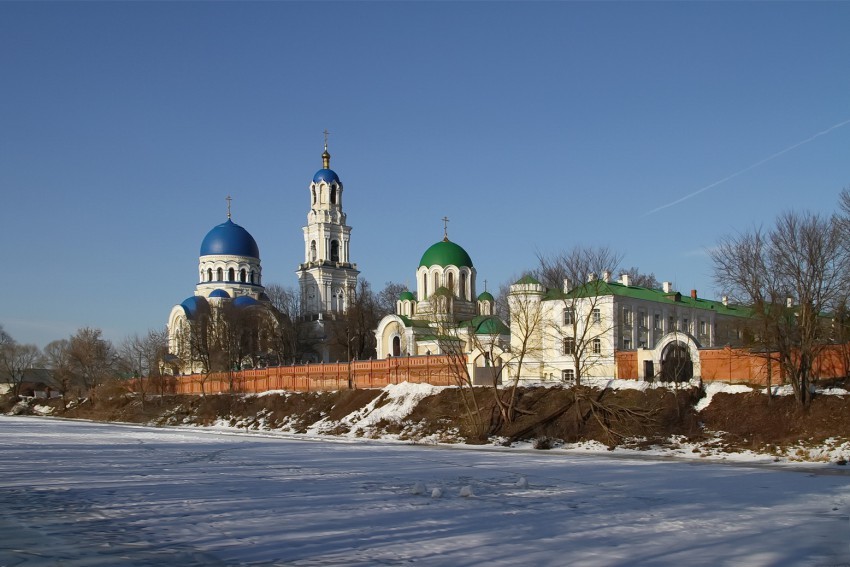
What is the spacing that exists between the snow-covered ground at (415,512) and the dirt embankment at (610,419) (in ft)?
16.0

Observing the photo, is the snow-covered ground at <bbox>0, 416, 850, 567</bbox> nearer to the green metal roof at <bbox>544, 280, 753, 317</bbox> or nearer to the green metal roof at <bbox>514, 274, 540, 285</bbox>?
the green metal roof at <bbox>544, 280, 753, 317</bbox>

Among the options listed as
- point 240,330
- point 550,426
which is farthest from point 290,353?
point 550,426

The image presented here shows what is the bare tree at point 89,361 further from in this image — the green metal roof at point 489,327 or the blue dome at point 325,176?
the green metal roof at point 489,327

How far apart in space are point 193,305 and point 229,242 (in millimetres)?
9008

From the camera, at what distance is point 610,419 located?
110ft

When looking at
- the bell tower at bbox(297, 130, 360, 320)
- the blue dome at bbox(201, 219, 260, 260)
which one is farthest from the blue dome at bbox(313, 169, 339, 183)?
the blue dome at bbox(201, 219, 260, 260)

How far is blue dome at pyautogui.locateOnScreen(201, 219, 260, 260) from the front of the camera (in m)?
90.1

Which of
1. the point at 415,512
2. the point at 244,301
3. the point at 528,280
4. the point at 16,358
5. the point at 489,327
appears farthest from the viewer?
the point at 16,358

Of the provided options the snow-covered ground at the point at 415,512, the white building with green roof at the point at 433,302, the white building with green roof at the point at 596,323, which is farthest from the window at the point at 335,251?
the snow-covered ground at the point at 415,512

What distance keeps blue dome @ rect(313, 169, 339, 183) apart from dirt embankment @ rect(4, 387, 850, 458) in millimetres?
46262

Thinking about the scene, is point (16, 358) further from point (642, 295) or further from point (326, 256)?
point (642, 295)

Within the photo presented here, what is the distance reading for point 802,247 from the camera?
3341 cm

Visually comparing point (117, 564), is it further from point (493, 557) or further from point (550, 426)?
point (550, 426)

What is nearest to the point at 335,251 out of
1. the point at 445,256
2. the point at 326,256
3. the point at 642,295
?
the point at 326,256
